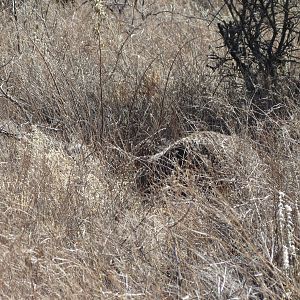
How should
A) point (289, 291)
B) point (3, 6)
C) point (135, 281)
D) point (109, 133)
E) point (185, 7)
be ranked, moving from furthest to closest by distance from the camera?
1. point (185, 7)
2. point (3, 6)
3. point (109, 133)
4. point (135, 281)
5. point (289, 291)

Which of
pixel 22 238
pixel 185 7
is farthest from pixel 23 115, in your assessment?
pixel 185 7

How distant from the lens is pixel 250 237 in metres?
3.05

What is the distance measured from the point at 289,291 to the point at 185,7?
20.1 ft

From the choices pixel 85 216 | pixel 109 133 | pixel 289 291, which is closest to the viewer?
pixel 289 291

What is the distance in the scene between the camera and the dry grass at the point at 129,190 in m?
2.90

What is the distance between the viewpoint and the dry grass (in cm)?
290

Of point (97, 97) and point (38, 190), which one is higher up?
point (97, 97)

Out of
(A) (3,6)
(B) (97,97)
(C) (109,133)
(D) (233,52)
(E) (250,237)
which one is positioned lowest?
(E) (250,237)

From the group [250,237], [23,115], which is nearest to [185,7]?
[23,115]

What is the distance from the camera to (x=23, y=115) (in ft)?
16.8

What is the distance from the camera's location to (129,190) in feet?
12.7

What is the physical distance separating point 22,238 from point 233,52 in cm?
269

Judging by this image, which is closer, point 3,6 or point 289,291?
point 289,291

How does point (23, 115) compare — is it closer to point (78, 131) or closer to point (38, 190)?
point (78, 131)
